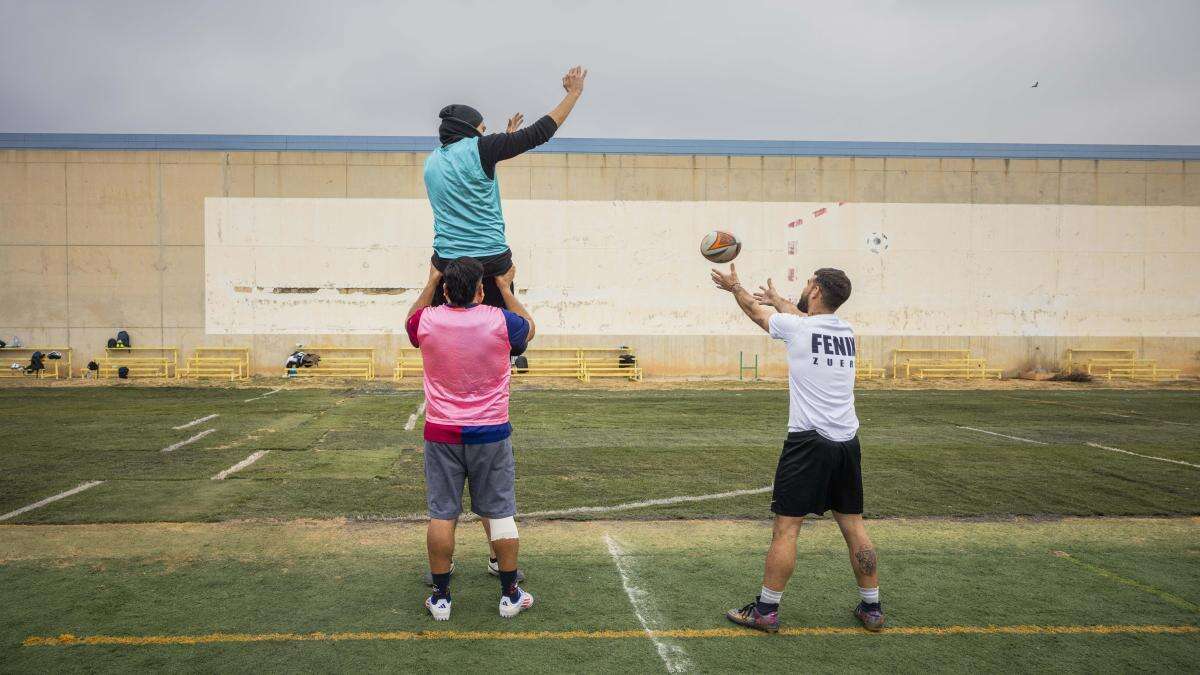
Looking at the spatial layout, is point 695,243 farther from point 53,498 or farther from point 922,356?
point 53,498

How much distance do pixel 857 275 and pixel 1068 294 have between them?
726 cm

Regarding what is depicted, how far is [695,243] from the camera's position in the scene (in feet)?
76.8

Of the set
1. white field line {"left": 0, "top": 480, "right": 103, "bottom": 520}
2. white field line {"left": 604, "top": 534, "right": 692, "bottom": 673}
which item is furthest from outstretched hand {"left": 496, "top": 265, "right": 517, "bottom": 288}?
white field line {"left": 0, "top": 480, "right": 103, "bottom": 520}

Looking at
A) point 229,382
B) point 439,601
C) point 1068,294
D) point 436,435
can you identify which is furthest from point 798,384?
point 1068,294

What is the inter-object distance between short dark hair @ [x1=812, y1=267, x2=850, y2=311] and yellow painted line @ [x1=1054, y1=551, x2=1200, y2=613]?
3083 mm

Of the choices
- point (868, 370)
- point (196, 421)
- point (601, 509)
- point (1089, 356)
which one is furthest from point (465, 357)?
point (1089, 356)

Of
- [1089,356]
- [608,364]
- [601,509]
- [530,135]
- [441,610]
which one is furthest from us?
[1089,356]

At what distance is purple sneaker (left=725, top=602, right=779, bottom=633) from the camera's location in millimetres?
4148

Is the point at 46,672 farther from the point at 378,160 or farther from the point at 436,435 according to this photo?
the point at 378,160

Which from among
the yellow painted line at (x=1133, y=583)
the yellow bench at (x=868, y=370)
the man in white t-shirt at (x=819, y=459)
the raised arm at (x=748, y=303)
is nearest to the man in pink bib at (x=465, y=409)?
the raised arm at (x=748, y=303)

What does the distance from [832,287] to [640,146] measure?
19.9 metres

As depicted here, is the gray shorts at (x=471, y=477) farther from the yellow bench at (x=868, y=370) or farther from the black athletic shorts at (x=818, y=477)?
the yellow bench at (x=868, y=370)

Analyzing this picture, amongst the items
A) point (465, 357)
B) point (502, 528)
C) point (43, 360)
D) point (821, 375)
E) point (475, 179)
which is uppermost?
point (475, 179)

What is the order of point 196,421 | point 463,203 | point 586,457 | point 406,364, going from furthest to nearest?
1. point 406,364
2. point 196,421
3. point 586,457
4. point 463,203
